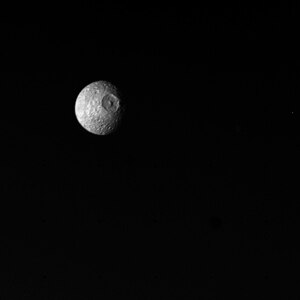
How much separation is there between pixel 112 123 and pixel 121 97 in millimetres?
189

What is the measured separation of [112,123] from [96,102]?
5.8 inches

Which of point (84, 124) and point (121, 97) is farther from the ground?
point (121, 97)

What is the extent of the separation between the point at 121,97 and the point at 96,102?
23cm

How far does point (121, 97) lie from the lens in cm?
321

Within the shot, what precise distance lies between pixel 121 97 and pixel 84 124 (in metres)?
0.28

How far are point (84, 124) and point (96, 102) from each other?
0.13 metres

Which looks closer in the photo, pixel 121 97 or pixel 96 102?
pixel 96 102

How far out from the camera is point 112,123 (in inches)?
122

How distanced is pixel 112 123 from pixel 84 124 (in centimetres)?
14

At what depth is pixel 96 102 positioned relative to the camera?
3018 mm

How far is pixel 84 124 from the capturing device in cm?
306
